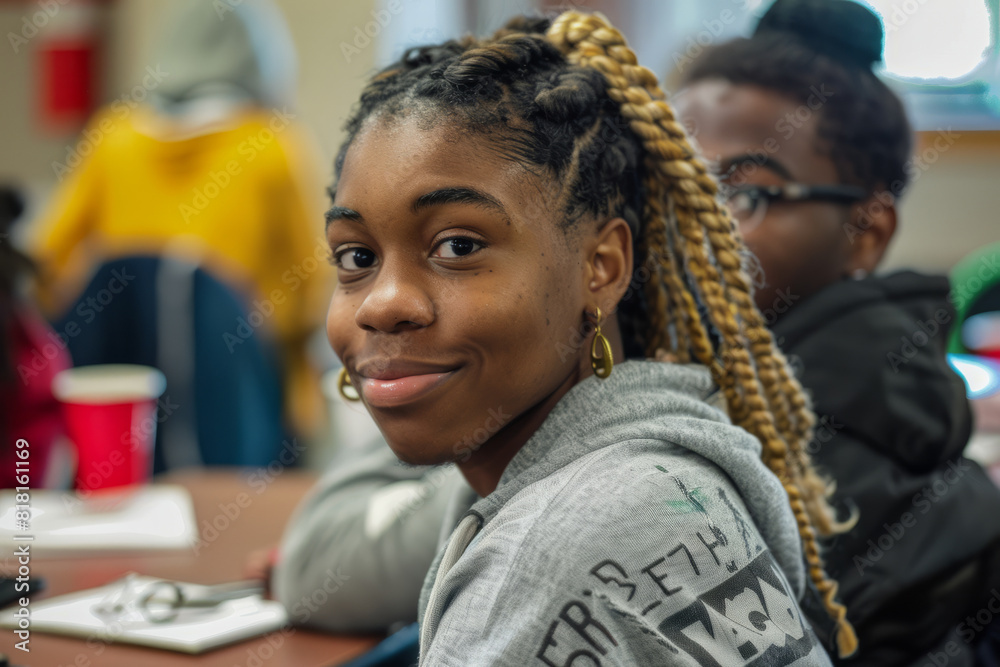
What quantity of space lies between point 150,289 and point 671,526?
1.75 metres

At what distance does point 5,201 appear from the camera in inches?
74.0

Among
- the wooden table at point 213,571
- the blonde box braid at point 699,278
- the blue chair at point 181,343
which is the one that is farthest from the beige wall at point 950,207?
the blonde box braid at point 699,278

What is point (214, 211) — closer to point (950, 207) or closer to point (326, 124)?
point (326, 124)

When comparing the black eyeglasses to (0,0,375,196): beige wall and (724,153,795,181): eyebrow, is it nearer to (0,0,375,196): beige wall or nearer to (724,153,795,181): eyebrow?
(724,153,795,181): eyebrow

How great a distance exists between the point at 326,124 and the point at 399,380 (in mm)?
3397

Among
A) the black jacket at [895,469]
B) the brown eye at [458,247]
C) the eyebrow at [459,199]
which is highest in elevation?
the eyebrow at [459,199]

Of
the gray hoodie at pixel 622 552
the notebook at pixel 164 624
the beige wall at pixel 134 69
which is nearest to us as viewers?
the gray hoodie at pixel 622 552

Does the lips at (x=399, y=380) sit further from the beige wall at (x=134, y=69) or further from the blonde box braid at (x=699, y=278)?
the beige wall at (x=134, y=69)

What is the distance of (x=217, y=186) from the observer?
9.26 ft

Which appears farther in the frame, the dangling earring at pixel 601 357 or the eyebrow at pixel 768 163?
the eyebrow at pixel 768 163

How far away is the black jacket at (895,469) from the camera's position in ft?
3.35

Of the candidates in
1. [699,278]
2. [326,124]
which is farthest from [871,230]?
[326,124]

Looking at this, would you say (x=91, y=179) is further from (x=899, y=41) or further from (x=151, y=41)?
(x=899, y=41)

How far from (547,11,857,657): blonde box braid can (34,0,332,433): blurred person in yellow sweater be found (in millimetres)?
2035
